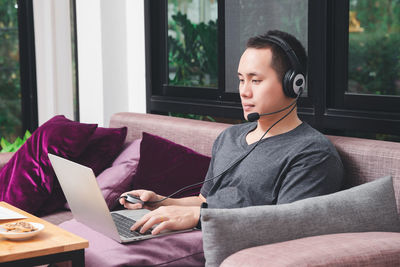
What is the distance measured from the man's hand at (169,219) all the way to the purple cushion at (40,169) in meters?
0.87

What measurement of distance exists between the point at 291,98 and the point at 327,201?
1.39 feet

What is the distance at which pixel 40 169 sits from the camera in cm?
238

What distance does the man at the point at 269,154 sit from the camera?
1.55 metres

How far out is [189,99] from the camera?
9.78ft

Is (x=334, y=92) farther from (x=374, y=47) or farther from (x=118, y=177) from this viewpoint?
(x=118, y=177)

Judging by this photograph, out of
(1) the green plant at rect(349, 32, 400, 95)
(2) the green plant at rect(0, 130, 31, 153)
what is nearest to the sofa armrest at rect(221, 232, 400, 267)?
(1) the green plant at rect(349, 32, 400, 95)

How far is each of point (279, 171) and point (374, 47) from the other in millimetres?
724

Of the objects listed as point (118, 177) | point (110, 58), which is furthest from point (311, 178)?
point (110, 58)

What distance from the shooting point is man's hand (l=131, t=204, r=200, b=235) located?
1.56 metres

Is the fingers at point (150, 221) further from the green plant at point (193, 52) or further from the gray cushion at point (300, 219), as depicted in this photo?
the green plant at point (193, 52)

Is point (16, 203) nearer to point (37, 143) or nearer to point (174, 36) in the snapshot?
point (37, 143)

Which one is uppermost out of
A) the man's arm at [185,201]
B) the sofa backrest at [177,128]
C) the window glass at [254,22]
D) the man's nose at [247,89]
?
the window glass at [254,22]

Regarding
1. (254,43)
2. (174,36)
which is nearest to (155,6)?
(174,36)

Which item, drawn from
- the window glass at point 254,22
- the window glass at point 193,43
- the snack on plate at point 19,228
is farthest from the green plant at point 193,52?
the snack on plate at point 19,228
